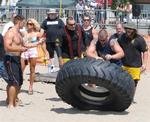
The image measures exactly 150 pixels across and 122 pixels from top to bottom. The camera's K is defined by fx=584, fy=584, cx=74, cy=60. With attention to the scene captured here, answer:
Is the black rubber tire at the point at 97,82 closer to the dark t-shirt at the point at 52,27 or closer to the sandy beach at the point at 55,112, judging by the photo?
the sandy beach at the point at 55,112

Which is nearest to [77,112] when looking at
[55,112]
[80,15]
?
[55,112]

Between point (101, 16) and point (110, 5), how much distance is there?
→ 877cm

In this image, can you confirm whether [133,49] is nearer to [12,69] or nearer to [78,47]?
[78,47]

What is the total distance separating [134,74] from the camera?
10.3m

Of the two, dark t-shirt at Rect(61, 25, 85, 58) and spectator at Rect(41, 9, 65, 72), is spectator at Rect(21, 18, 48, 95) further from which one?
spectator at Rect(41, 9, 65, 72)

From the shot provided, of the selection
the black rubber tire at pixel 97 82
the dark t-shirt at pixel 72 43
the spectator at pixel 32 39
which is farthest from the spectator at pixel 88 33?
the black rubber tire at pixel 97 82

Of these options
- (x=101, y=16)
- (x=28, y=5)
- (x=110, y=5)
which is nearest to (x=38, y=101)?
(x=101, y=16)

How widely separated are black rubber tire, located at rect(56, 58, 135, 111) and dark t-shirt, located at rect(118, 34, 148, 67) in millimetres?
760

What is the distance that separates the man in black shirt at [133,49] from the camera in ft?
33.2

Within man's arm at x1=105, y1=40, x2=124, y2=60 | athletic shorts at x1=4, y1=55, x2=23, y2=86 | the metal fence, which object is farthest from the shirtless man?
the metal fence

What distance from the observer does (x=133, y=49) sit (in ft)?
33.4

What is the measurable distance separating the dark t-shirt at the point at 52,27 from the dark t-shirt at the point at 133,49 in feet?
11.4

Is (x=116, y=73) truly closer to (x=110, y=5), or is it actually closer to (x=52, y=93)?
(x=52, y=93)

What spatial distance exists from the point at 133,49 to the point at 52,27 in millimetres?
3842
